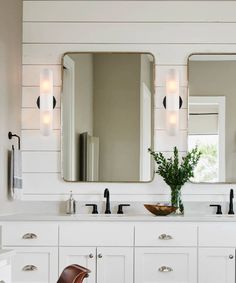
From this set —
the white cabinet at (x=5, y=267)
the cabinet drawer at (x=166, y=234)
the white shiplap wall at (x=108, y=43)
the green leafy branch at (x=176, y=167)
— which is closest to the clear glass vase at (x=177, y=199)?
the green leafy branch at (x=176, y=167)

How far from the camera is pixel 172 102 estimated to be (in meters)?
4.96

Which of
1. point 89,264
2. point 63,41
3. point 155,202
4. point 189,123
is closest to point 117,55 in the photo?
point 63,41

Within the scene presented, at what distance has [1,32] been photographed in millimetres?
4500

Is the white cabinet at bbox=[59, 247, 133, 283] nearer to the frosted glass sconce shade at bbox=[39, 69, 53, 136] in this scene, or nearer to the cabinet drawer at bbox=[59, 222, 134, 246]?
the cabinet drawer at bbox=[59, 222, 134, 246]

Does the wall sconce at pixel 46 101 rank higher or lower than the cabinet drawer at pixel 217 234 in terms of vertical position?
higher

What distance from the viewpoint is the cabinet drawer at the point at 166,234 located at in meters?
4.45

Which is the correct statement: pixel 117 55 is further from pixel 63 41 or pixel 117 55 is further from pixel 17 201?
pixel 17 201

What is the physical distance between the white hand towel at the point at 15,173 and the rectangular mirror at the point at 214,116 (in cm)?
125

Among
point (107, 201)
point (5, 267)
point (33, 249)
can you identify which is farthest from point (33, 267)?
point (5, 267)

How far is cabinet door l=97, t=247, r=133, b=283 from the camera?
4.45 meters

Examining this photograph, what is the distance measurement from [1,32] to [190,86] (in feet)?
4.71

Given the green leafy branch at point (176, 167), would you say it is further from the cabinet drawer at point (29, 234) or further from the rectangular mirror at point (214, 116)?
the cabinet drawer at point (29, 234)

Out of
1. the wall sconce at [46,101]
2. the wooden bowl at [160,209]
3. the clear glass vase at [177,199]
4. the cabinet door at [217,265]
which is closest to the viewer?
the cabinet door at [217,265]

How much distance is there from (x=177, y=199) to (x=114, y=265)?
2.32 feet
